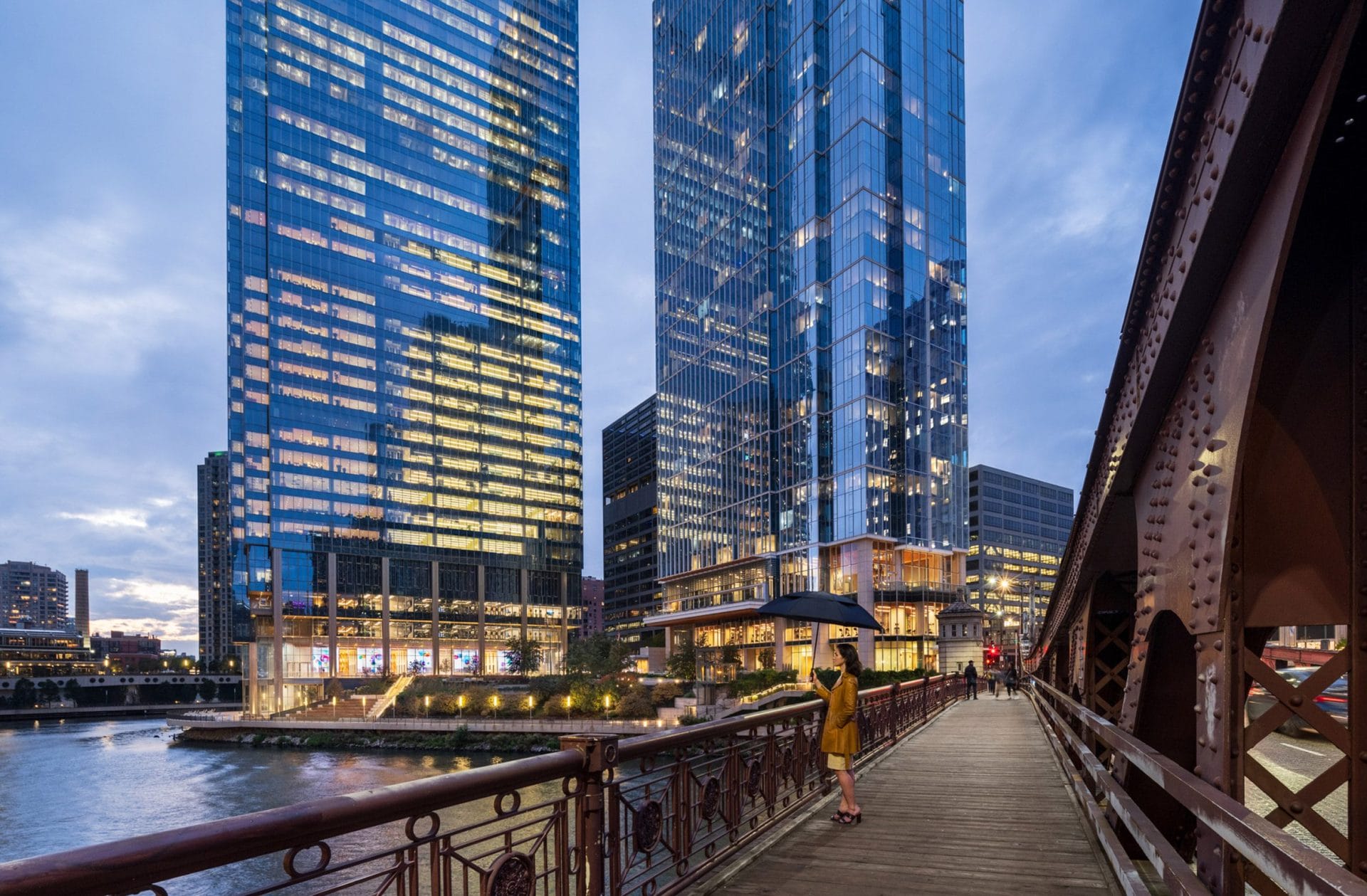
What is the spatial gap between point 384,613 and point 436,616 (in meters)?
6.69

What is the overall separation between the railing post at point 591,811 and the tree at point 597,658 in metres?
56.9

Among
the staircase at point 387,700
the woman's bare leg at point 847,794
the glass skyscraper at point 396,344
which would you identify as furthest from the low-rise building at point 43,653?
the woman's bare leg at point 847,794

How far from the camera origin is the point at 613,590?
161 meters

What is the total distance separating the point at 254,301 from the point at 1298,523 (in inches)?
4287

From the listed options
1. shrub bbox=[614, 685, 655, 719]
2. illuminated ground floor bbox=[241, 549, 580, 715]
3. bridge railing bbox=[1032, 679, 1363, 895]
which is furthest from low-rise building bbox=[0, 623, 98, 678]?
bridge railing bbox=[1032, 679, 1363, 895]

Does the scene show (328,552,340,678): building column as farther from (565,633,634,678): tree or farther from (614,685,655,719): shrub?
(614,685,655,719): shrub

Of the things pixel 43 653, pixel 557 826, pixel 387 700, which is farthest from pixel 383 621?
pixel 557 826

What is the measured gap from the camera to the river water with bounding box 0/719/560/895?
3023 cm

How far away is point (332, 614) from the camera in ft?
300

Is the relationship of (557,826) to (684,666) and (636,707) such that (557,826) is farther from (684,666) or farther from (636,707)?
(684,666)

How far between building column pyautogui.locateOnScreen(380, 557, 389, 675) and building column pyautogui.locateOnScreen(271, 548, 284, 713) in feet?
36.7

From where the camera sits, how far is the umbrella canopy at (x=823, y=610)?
12.6 m

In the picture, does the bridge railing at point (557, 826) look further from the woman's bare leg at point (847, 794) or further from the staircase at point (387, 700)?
the staircase at point (387, 700)

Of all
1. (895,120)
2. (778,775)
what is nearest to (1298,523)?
(778,775)
